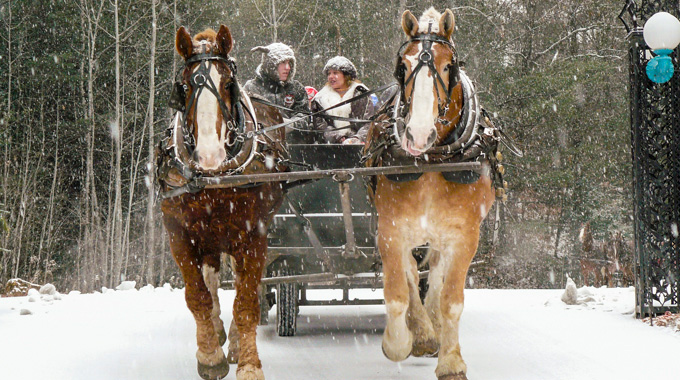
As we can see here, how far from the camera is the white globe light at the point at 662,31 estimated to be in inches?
302

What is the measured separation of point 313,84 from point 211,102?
774 inches

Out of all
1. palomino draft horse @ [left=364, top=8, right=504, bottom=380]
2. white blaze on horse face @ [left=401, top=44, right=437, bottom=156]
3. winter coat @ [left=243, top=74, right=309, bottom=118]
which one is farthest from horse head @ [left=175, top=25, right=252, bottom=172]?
winter coat @ [left=243, top=74, right=309, bottom=118]

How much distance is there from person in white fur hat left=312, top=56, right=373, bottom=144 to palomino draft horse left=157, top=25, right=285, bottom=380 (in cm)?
196

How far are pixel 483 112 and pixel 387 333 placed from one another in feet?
6.15

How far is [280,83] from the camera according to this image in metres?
7.42

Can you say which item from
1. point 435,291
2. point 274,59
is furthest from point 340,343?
point 274,59

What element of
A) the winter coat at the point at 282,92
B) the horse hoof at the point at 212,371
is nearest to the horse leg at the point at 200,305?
the horse hoof at the point at 212,371

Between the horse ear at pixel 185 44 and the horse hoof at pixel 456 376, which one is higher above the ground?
the horse ear at pixel 185 44

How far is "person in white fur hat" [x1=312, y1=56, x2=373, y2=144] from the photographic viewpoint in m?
7.57

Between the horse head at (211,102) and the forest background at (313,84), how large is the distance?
43.0 feet

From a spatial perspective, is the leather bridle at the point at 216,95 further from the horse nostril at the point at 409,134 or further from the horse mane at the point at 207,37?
the horse nostril at the point at 409,134

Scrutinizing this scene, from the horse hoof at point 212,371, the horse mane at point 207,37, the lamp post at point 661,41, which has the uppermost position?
the lamp post at point 661,41

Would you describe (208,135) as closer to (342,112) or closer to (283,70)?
(283,70)

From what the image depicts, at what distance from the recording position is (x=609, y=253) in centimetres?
1839
